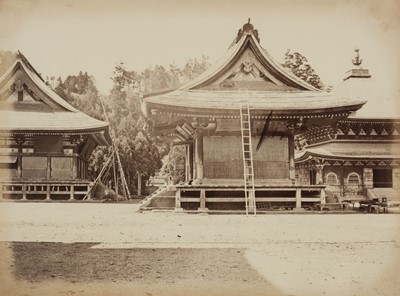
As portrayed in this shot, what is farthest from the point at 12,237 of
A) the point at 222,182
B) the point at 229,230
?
the point at 222,182

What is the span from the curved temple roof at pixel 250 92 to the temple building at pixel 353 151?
0.53 meters

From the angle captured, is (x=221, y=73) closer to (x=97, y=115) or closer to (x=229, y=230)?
(x=97, y=115)

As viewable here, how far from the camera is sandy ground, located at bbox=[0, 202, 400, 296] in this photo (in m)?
4.32

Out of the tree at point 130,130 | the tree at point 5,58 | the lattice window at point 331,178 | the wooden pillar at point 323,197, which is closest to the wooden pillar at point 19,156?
the tree at point 130,130

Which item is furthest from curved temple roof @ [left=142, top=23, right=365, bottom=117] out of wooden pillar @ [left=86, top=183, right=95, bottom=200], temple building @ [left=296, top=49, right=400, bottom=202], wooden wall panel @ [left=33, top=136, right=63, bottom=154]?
wooden wall panel @ [left=33, top=136, right=63, bottom=154]

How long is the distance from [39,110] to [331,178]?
7028 millimetres

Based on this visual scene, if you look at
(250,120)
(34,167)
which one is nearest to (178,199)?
(250,120)

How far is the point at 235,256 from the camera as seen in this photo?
4762 millimetres

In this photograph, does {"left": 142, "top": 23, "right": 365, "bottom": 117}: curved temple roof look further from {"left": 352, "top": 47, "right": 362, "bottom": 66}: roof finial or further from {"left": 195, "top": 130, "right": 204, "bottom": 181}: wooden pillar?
{"left": 352, "top": 47, "right": 362, "bottom": 66}: roof finial

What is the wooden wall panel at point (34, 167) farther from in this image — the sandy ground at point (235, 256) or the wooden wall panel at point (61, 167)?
the sandy ground at point (235, 256)

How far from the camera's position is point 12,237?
5.26 m

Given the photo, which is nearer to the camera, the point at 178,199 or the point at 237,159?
the point at 178,199

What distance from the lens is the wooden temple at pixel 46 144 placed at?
938 centimetres

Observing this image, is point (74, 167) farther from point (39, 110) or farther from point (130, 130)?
point (130, 130)
